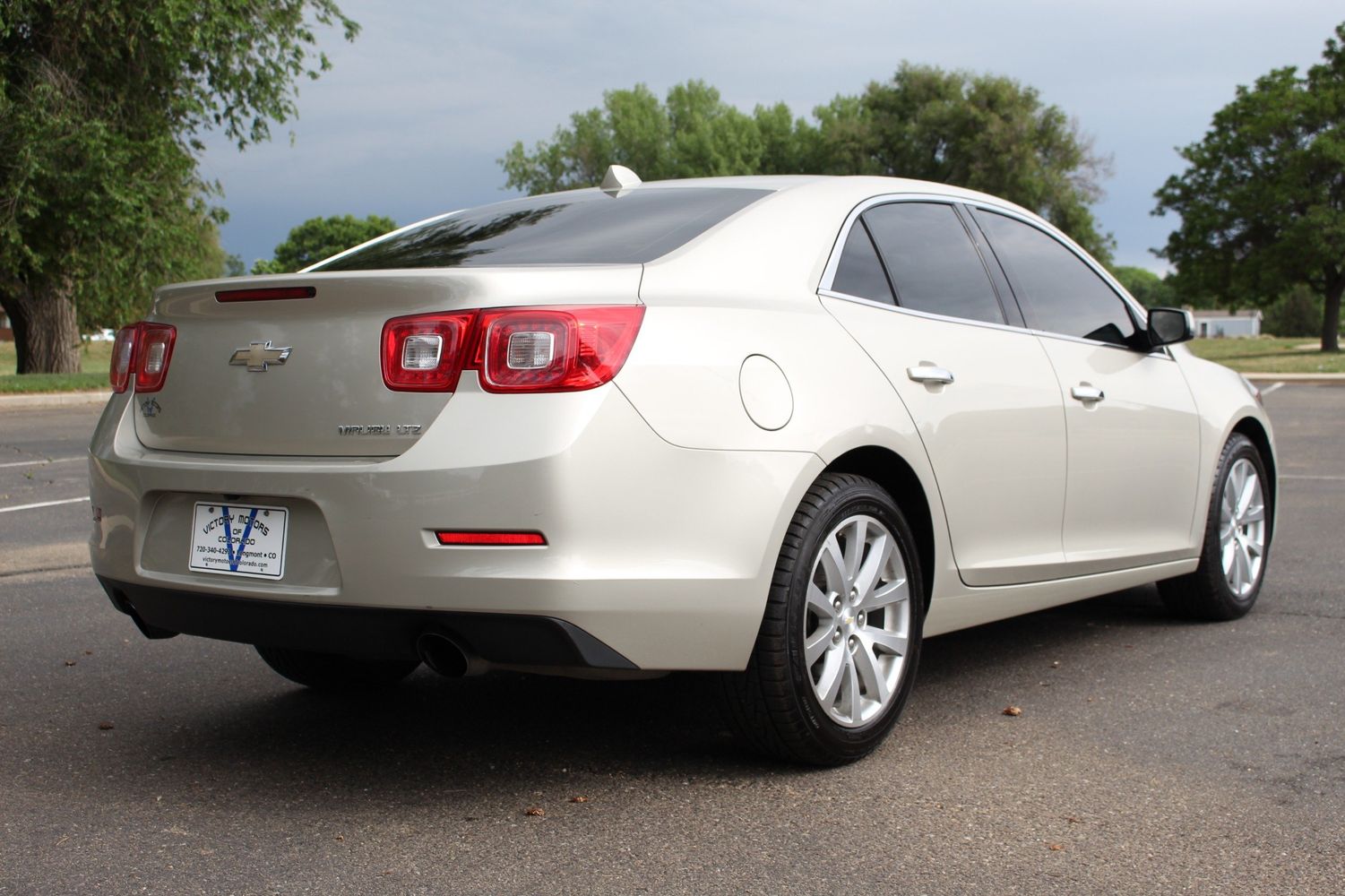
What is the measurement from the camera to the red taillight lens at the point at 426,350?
10.5ft

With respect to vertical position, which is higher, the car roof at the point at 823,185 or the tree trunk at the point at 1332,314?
the car roof at the point at 823,185

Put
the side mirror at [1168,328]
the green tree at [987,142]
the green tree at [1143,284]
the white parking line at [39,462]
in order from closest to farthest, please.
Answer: the side mirror at [1168,328], the white parking line at [39,462], the green tree at [987,142], the green tree at [1143,284]

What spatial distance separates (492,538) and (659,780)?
34.5 inches

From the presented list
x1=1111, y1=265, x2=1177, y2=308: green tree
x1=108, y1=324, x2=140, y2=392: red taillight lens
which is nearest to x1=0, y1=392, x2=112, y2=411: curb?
x1=108, y1=324, x2=140, y2=392: red taillight lens

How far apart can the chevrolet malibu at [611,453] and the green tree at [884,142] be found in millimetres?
56256

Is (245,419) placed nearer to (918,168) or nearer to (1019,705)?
(1019,705)

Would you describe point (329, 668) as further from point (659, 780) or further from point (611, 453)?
point (611, 453)

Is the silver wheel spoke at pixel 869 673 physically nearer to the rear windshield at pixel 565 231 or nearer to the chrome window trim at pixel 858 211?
the chrome window trim at pixel 858 211

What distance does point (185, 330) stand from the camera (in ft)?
11.9

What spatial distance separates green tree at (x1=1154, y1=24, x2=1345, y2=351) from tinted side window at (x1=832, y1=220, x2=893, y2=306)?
5019 centimetres

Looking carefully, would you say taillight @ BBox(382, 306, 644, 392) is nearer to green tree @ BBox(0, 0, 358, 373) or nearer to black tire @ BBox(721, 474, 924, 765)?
black tire @ BBox(721, 474, 924, 765)

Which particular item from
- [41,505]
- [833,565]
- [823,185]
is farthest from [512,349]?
[41,505]

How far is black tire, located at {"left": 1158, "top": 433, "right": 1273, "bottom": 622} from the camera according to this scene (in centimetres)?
552

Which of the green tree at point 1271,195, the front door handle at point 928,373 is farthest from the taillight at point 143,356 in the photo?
the green tree at point 1271,195
